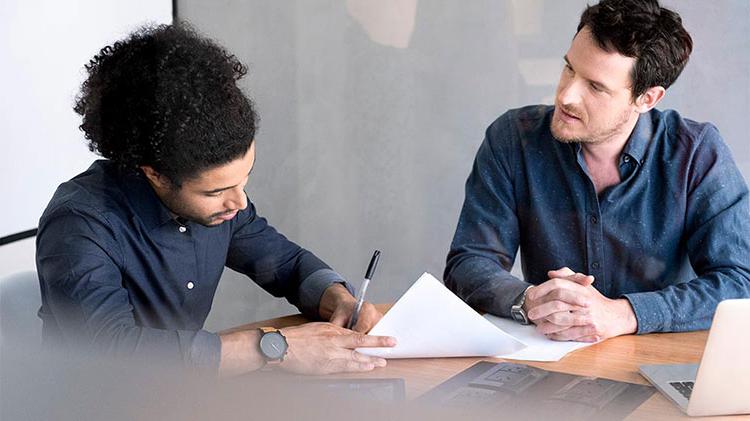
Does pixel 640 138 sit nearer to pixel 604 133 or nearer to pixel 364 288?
pixel 604 133

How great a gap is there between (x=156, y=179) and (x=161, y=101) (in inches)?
2.9

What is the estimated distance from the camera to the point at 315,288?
93cm

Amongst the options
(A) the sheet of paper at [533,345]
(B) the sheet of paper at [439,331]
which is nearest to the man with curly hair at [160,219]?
(B) the sheet of paper at [439,331]

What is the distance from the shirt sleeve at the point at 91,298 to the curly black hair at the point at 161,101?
0.05 m

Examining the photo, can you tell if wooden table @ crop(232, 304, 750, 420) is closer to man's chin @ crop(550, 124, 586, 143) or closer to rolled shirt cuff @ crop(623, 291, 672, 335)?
rolled shirt cuff @ crop(623, 291, 672, 335)

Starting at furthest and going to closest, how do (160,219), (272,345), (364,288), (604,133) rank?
(604,133) → (364,288) → (272,345) → (160,219)

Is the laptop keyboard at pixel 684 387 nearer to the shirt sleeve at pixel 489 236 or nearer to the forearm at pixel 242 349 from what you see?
the shirt sleeve at pixel 489 236

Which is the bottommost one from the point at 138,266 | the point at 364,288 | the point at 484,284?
the point at 484,284

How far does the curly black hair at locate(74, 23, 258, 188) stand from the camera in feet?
1.34

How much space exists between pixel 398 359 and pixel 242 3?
0.45m

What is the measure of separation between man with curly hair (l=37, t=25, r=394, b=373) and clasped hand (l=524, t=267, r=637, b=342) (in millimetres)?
309

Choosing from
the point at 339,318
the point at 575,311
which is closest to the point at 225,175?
the point at 339,318

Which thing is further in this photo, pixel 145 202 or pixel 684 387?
pixel 684 387

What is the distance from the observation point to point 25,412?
0.28m
